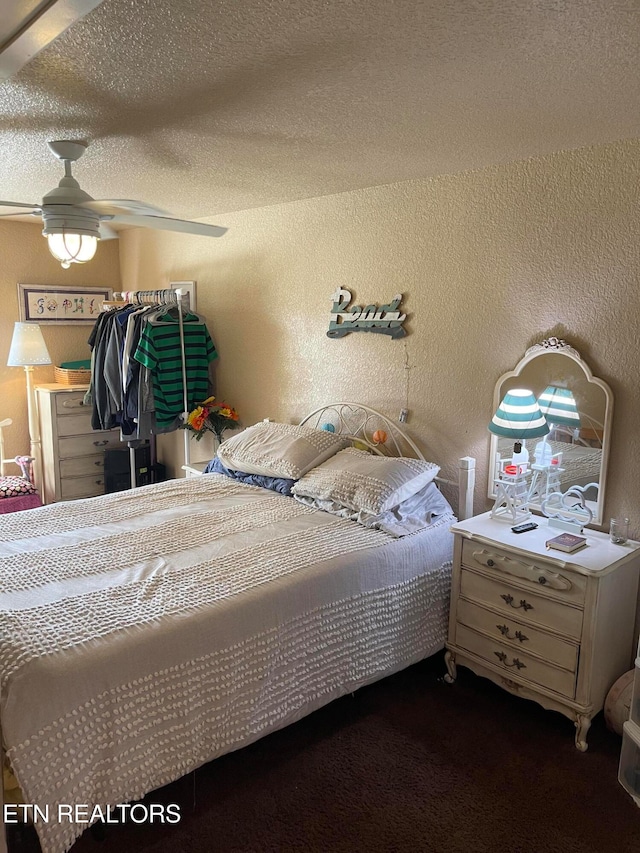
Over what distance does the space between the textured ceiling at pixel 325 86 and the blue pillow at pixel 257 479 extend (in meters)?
1.57

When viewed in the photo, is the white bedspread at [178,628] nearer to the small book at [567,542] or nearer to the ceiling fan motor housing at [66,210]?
the small book at [567,542]

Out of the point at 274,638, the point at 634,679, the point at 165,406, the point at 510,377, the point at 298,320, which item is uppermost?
the point at 298,320

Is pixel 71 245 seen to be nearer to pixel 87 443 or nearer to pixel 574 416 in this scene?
pixel 574 416

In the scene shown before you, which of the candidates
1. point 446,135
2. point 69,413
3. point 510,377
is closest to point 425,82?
point 446,135

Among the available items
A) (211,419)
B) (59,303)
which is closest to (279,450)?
(211,419)

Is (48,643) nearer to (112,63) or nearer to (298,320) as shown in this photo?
(112,63)

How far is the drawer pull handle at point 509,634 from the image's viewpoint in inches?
94.7

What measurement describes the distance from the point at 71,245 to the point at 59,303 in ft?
9.38

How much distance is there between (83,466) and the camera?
15.8 feet

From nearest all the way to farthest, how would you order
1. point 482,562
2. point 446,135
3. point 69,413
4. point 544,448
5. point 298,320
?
point 446,135 → point 482,562 → point 544,448 → point 298,320 → point 69,413

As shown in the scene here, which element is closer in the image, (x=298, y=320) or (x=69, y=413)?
(x=298, y=320)

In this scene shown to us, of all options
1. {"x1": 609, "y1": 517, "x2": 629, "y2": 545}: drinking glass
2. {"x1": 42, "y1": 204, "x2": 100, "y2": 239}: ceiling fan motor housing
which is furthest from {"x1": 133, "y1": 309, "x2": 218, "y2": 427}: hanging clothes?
{"x1": 609, "y1": 517, "x2": 629, "y2": 545}: drinking glass

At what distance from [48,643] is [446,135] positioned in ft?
7.26

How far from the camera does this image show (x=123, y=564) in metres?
2.32
